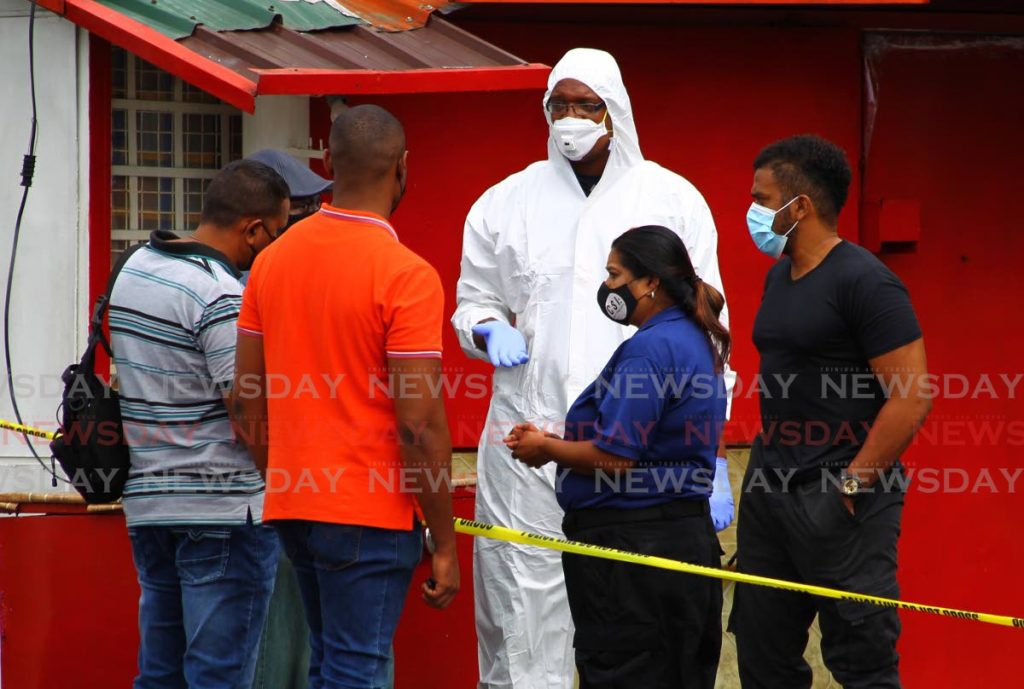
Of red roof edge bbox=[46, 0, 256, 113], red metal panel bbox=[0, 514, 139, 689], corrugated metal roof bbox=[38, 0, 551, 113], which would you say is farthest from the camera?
red metal panel bbox=[0, 514, 139, 689]

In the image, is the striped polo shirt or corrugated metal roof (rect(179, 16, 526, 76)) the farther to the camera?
corrugated metal roof (rect(179, 16, 526, 76))

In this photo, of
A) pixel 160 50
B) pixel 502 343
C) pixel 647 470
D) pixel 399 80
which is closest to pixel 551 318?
pixel 502 343

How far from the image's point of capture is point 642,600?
411 centimetres

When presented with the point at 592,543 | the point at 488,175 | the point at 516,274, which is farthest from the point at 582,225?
the point at 592,543

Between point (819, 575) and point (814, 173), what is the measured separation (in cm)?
121

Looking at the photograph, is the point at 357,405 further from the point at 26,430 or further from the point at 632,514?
the point at 26,430

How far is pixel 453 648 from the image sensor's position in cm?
575

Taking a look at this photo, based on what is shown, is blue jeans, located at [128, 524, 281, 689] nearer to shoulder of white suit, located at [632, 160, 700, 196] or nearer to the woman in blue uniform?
the woman in blue uniform

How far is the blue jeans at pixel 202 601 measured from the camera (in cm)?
412

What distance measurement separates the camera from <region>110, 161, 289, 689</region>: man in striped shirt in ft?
13.4

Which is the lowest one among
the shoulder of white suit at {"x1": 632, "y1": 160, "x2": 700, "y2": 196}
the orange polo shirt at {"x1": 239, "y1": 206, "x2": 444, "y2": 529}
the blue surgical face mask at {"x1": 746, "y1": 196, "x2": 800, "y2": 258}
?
the orange polo shirt at {"x1": 239, "y1": 206, "x2": 444, "y2": 529}

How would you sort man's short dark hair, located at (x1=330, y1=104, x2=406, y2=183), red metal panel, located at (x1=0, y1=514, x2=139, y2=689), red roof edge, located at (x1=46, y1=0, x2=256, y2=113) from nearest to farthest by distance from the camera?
man's short dark hair, located at (x1=330, y1=104, x2=406, y2=183) < red roof edge, located at (x1=46, y1=0, x2=256, y2=113) < red metal panel, located at (x1=0, y1=514, x2=139, y2=689)

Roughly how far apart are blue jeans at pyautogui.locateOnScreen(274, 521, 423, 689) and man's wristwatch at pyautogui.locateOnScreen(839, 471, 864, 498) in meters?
1.31

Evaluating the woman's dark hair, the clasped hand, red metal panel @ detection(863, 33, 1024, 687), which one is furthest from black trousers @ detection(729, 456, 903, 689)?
red metal panel @ detection(863, 33, 1024, 687)
